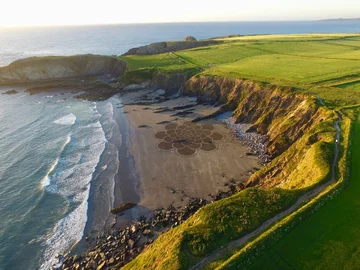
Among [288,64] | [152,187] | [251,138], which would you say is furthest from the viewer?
[288,64]

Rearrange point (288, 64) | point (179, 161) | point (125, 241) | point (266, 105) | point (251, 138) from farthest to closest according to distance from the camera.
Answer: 1. point (288, 64)
2. point (266, 105)
3. point (251, 138)
4. point (179, 161)
5. point (125, 241)

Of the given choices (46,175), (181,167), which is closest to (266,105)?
(181,167)

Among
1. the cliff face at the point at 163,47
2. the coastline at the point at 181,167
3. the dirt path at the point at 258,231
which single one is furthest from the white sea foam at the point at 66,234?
the cliff face at the point at 163,47

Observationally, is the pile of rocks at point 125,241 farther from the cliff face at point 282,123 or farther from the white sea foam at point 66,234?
the cliff face at point 282,123

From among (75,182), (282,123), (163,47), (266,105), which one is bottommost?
(75,182)

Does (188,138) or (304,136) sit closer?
(304,136)

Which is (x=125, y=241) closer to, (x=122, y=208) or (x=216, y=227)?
(x=122, y=208)

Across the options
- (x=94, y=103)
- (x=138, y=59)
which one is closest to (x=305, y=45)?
(x=138, y=59)
